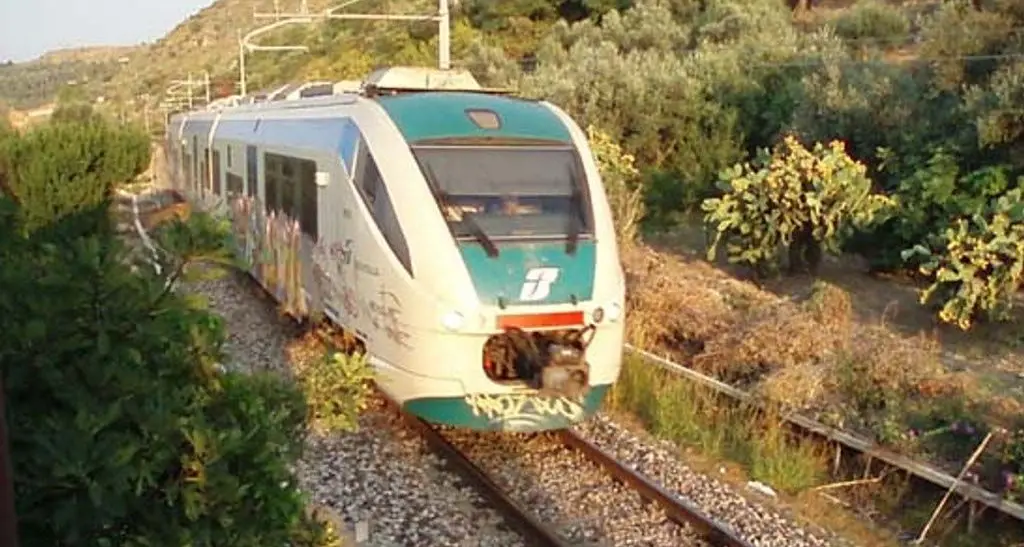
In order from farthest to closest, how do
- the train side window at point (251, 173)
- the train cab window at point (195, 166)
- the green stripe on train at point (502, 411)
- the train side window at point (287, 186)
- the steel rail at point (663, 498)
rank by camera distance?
1. the train cab window at point (195, 166)
2. the train side window at point (251, 173)
3. the train side window at point (287, 186)
4. the green stripe on train at point (502, 411)
5. the steel rail at point (663, 498)

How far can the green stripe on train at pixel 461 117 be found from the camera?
8.10 metres

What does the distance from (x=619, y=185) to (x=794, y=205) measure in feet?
8.36

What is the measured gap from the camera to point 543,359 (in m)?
7.40

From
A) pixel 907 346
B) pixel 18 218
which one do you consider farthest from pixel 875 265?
pixel 18 218

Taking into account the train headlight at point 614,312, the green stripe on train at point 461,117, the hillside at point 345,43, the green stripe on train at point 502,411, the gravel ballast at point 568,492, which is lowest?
the gravel ballast at point 568,492

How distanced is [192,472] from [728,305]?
9.98m

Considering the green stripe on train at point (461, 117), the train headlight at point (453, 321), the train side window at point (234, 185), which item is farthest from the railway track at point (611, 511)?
the train side window at point (234, 185)

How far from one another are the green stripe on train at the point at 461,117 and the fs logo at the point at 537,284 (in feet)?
4.24

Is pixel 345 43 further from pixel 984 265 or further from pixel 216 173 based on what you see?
pixel 984 265

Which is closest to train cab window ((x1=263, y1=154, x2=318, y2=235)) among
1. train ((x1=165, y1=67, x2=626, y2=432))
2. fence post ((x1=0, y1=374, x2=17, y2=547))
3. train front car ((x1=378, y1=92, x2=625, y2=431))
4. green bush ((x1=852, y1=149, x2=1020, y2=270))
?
train ((x1=165, y1=67, x2=626, y2=432))

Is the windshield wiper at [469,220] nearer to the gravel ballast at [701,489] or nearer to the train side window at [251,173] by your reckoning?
the gravel ballast at [701,489]

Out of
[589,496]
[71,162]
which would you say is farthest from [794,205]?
[71,162]

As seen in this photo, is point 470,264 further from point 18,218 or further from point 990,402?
point 990,402

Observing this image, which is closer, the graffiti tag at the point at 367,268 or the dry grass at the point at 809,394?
the dry grass at the point at 809,394
